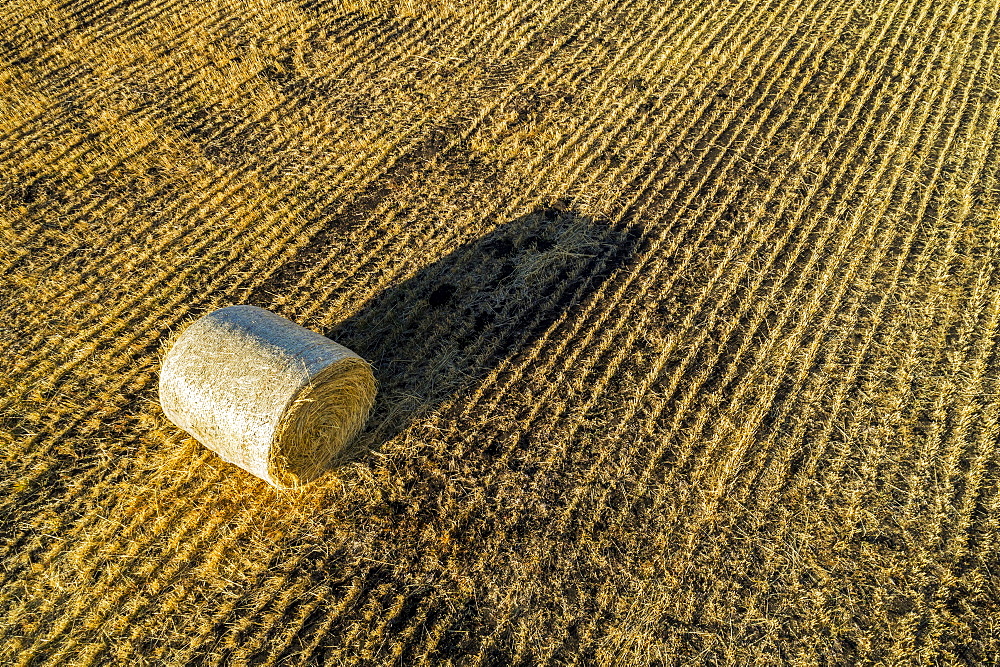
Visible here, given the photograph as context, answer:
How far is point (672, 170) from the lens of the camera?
26.1ft

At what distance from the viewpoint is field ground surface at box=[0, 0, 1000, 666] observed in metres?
4.68

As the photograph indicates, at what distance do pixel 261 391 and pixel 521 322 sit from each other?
2.62m

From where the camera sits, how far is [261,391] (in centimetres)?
481

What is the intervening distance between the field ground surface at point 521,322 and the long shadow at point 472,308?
0.12ft

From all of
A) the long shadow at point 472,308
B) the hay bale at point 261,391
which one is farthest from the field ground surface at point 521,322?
the hay bale at point 261,391

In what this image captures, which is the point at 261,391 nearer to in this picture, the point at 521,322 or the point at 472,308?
the point at 472,308

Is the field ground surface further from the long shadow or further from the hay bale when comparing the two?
the hay bale

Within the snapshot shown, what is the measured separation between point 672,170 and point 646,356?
2.96 metres

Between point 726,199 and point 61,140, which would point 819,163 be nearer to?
point 726,199

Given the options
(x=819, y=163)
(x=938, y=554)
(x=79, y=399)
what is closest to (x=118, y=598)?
(x=79, y=399)

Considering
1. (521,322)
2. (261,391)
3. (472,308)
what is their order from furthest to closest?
(472,308) → (521,322) → (261,391)

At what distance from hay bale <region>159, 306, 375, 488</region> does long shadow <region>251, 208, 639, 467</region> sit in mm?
541

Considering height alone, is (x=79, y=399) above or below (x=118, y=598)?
above

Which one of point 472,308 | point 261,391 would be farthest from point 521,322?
point 261,391
